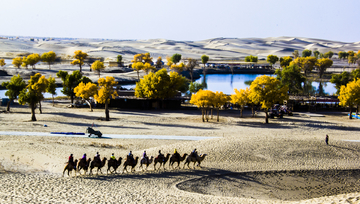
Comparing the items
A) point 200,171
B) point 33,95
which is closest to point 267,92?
point 200,171

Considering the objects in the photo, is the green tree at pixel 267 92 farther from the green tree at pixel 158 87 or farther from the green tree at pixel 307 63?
the green tree at pixel 307 63

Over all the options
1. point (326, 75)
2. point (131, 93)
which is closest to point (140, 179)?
point (131, 93)

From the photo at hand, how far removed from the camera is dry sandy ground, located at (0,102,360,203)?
1270 centimetres

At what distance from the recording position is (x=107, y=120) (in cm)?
Result: 3184

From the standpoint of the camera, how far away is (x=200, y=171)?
54.3 ft

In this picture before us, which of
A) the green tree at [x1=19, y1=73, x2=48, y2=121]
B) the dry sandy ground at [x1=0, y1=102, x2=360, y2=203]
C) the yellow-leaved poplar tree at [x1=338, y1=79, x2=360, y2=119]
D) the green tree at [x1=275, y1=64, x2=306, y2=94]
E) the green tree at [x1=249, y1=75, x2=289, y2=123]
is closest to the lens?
the dry sandy ground at [x1=0, y1=102, x2=360, y2=203]

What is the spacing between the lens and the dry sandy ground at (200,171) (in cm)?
1270

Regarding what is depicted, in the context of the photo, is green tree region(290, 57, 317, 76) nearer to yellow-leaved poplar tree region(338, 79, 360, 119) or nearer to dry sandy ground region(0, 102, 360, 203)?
yellow-leaved poplar tree region(338, 79, 360, 119)

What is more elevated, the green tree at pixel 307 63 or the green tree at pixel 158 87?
the green tree at pixel 307 63

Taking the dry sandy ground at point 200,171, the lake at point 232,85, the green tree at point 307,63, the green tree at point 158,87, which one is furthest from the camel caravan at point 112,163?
the green tree at point 307,63

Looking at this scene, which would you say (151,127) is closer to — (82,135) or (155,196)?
(82,135)

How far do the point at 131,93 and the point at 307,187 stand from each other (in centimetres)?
3289

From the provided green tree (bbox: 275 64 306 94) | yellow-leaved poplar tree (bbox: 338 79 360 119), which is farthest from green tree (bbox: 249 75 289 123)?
green tree (bbox: 275 64 306 94)

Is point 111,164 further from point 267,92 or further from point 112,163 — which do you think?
point 267,92
